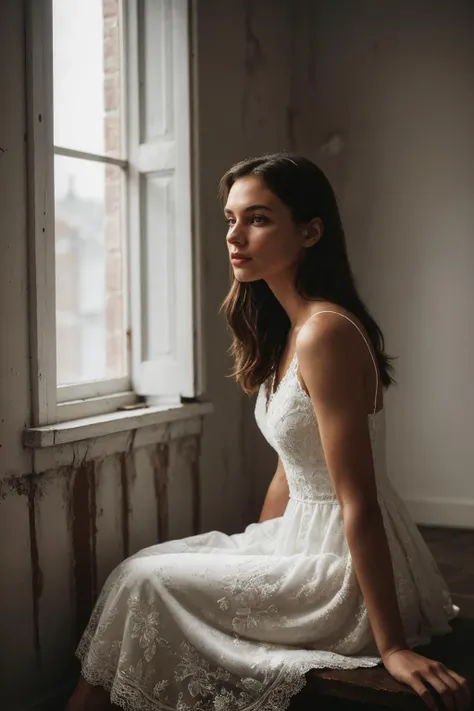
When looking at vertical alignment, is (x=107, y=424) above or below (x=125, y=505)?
above

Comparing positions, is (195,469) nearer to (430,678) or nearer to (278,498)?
(278,498)

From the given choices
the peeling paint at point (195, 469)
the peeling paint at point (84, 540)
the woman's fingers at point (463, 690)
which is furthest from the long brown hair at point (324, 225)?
the peeling paint at point (195, 469)

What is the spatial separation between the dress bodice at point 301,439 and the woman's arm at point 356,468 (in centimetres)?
9

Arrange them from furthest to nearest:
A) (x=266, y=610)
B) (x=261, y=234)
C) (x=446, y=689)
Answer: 1. (x=261, y=234)
2. (x=266, y=610)
3. (x=446, y=689)

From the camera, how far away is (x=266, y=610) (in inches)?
72.6

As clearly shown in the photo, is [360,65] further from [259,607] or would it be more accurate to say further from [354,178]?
[259,607]

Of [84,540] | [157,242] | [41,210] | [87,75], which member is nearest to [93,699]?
[84,540]

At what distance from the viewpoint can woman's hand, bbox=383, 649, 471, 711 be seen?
61.8 inches

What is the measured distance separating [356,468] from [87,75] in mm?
1546

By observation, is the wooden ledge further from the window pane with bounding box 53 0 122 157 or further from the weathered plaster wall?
the window pane with bounding box 53 0 122 157

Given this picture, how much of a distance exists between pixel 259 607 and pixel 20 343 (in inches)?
33.4

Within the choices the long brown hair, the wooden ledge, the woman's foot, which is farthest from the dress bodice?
the woman's foot

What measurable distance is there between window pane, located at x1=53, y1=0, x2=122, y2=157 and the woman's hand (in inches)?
65.7

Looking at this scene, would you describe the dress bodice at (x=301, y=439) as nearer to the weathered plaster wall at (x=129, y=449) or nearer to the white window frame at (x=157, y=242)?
the weathered plaster wall at (x=129, y=449)
